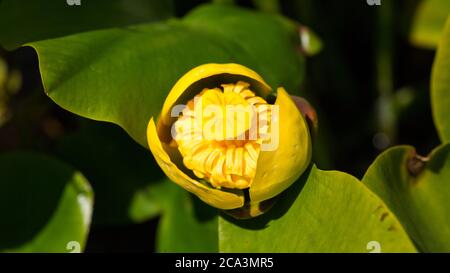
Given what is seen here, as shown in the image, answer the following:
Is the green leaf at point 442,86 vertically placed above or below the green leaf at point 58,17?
below

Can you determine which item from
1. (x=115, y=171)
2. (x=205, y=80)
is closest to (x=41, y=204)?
(x=115, y=171)

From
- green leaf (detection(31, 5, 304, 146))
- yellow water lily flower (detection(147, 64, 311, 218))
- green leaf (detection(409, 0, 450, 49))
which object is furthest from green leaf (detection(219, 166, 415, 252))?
green leaf (detection(409, 0, 450, 49))

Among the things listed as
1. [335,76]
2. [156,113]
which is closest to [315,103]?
[335,76]

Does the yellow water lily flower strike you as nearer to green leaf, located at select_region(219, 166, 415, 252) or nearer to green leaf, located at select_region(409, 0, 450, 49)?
green leaf, located at select_region(219, 166, 415, 252)

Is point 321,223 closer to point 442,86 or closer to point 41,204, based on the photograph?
point 442,86

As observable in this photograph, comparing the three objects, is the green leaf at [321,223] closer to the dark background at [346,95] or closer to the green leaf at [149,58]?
the green leaf at [149,58]

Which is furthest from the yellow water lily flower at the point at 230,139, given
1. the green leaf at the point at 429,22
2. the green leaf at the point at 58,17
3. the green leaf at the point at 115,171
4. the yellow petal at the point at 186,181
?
the green leaf at the point at 429,22

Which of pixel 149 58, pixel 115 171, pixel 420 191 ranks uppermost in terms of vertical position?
pixel 149 58

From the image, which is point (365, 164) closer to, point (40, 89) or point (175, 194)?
point (175, 194)
